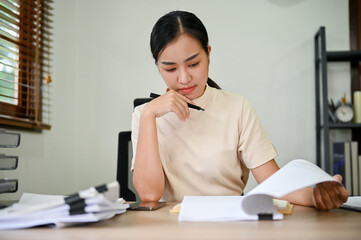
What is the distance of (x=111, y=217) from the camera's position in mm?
729

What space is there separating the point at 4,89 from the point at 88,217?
161 cm

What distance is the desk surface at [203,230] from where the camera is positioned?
1.77ft

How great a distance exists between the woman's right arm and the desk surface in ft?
1.68

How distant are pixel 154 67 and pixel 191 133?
1.41 meters

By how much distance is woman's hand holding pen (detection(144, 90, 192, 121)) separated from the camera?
1.23 metres

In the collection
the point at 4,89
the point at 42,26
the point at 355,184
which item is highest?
the point at 42,26

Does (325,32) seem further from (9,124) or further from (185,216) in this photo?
(185,216)

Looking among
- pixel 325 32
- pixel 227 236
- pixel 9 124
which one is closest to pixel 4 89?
pixel 9 124

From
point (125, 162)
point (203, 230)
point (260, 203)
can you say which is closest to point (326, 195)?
point (260, 203)

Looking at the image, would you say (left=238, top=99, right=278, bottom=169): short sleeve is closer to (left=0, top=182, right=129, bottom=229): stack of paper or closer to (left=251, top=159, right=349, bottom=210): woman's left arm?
(left=251, top=159, right=349, bottom=210): woman's left arm

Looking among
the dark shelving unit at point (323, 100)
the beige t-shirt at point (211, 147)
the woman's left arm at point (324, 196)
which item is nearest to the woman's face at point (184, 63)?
the beige t-shirt at point (211, 147)

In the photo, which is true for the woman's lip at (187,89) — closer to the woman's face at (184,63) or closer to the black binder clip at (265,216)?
the woman's face at (184,63)

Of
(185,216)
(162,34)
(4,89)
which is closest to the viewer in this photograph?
(185,216)

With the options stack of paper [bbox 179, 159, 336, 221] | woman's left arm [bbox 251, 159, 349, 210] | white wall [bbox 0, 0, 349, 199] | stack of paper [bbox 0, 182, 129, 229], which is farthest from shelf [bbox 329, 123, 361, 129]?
stack of paper [bbox 0, 182, 129, 229]
